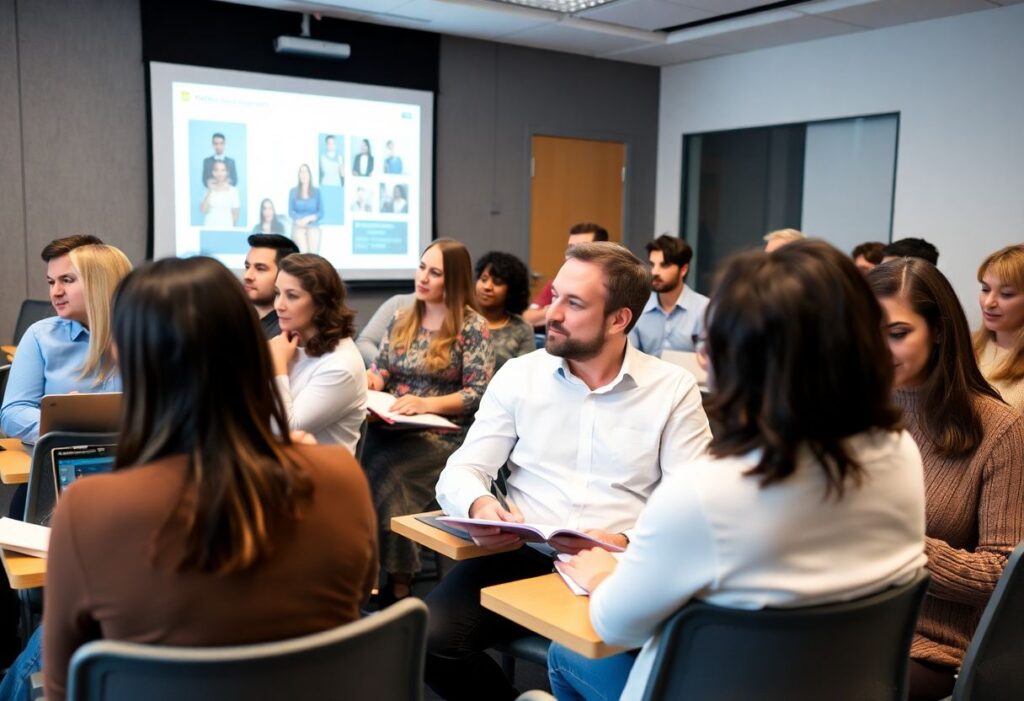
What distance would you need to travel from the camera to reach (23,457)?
8.30ft

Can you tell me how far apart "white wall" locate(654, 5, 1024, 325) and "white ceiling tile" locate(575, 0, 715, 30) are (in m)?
1.09

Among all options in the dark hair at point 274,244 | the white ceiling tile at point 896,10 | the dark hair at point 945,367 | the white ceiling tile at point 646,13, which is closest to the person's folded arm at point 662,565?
the dark hair at point 945,367

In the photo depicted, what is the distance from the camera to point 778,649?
1.19 m

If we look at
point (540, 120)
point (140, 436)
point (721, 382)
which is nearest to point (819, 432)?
point (721, 382)

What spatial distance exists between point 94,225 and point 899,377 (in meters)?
4.98

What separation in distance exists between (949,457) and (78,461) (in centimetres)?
184

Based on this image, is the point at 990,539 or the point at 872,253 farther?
the point at 872,253

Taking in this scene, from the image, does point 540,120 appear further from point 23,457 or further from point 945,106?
point 23,457

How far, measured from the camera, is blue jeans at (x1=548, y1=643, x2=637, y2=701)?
5.25 feet

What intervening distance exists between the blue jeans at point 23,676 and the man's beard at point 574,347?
127 centimetres

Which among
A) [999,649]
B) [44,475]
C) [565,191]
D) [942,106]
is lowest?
[999,649]

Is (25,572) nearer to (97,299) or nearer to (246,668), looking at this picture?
(246,668)

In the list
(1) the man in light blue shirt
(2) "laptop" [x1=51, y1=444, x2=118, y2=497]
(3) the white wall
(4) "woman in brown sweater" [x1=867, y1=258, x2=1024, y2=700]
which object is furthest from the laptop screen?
(3) the white wall

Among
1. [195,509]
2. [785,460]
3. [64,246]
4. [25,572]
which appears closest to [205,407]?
[195,509]
